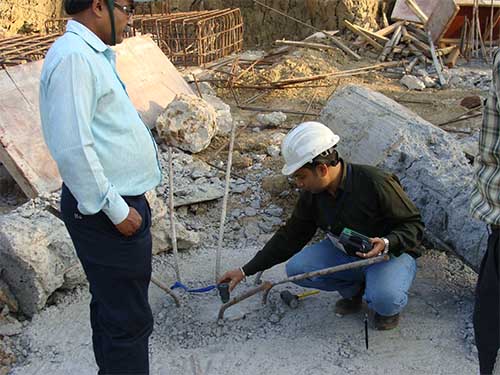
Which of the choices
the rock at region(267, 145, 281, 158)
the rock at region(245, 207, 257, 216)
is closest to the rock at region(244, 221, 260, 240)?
the rock at region(245, 207, 257, 216)

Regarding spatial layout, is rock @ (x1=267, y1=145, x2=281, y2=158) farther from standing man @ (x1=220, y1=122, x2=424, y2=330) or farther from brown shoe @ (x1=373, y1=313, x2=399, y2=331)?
brown shoe @ (x1=373, y1=313, x2=399, y2=331)

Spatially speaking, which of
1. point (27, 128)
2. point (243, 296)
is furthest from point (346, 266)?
point (27, 128)

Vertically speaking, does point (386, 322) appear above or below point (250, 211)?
above

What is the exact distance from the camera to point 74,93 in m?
2.37

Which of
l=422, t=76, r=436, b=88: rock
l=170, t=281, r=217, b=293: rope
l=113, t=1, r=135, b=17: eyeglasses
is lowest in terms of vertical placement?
l=422, t=76, r=436, b=88: rock

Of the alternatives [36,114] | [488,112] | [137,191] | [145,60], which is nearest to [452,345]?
[488,112]

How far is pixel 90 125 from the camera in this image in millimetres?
2475

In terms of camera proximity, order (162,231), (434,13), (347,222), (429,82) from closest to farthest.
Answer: (347,222) → (162,231) → (429,82) → (434,13)

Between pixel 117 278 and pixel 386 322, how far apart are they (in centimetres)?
183

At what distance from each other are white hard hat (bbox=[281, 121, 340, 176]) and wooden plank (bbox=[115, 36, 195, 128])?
377 centimetres

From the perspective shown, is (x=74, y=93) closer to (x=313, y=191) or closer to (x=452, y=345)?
(x=313, y=191)

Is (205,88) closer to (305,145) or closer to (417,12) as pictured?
(417,12)

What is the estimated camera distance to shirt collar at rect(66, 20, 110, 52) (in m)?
2.50

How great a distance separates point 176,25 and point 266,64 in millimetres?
1798
